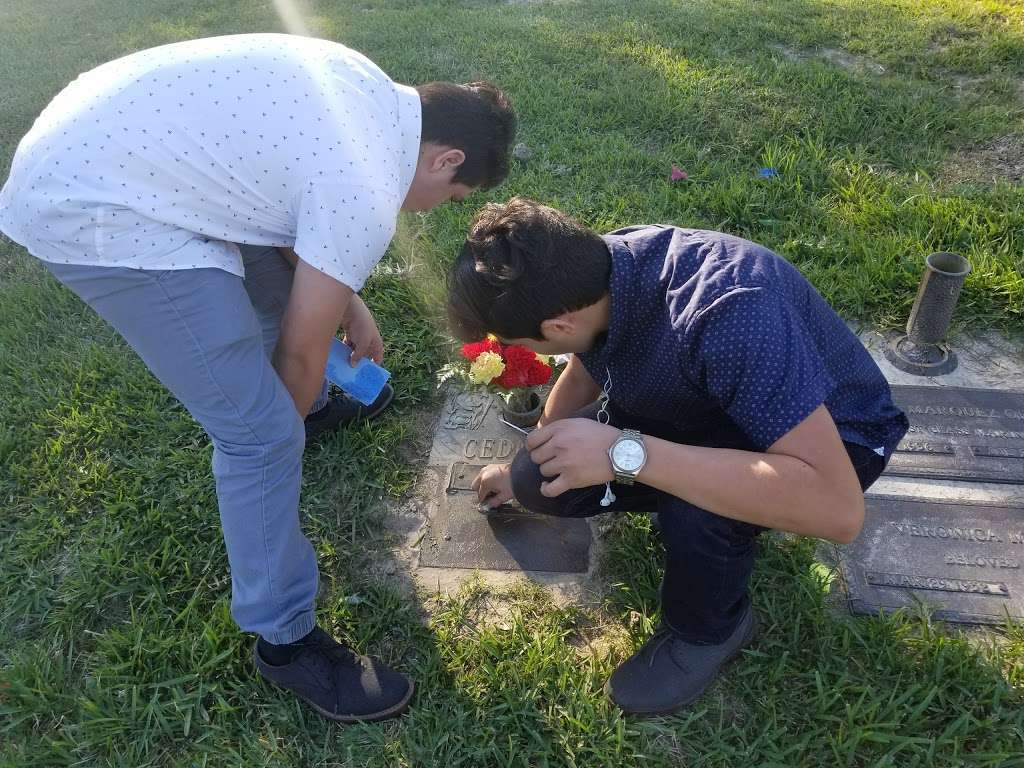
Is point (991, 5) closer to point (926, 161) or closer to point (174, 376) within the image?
point (926, 161)

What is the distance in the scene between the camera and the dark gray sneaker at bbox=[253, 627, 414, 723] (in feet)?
6.06

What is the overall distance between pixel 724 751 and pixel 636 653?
0.29 metres

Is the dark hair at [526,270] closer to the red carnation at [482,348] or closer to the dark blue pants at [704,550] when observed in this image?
the dark blue pants at [704,550]

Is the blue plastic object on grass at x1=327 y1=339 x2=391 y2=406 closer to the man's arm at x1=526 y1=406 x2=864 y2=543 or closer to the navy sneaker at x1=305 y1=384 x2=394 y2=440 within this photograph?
the navy sneaker at x1=305 y1=384 x2=394 y2=440

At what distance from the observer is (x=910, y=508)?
215cm

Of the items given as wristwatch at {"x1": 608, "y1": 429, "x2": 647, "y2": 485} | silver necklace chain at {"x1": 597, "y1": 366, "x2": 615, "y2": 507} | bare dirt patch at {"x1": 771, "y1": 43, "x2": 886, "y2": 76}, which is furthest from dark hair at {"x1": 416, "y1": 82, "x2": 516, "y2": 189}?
bare dirt patch at {"x1": 771, "y1": 43, "x2": 886, "y2": 76}

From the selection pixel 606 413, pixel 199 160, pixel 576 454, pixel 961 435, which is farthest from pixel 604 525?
pixel 199 160

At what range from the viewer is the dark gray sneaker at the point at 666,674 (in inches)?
70.7

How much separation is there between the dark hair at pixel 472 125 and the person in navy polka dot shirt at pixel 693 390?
0.18m

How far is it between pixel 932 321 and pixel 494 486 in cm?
163

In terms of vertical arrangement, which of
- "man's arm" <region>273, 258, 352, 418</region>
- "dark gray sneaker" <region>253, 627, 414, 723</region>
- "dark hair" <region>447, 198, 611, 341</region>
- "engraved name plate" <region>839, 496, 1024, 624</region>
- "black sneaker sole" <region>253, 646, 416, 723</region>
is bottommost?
"black sneaker sole" <region>253, 646, 416, 723</region>

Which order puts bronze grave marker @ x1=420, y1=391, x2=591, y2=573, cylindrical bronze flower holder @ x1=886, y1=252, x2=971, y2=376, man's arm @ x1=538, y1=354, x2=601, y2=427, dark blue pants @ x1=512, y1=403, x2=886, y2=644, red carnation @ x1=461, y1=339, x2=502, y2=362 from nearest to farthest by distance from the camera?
dark blue pants @ x1=512, y1=403, x2=886, y2=644, man's arm @ x1=538, y1=354, x2=601, y2=427, bronze grave marker @ x1=420, y1=391, x2=591, y2=573, red carnation @ x1=461, y1=339, x2=502, y2=362, cylindrical bronze flower holder @ x1=886, y1=252, x2=971, y2=376

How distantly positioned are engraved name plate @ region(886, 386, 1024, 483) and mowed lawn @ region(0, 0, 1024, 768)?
17.3 inches

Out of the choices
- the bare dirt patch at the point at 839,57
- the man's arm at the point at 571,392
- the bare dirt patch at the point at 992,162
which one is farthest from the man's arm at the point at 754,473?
the bare dirt patch at the point at 839,57
